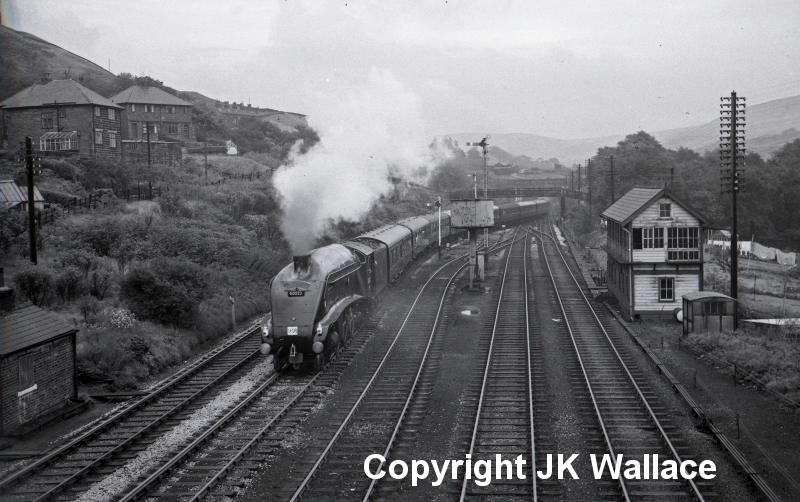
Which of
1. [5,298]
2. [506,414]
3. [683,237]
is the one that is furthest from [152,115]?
[506,414]

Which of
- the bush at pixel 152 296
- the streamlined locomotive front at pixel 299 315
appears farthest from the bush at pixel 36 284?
the streamlined locomotive front at pixel 299 315

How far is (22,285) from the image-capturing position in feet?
69.6

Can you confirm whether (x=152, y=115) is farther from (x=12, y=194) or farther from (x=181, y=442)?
(x=181, y=442)

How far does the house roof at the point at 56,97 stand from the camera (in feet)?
160

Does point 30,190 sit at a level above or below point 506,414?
above

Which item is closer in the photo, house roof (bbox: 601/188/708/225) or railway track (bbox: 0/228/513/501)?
railway track (bbox: 0/228/513/501)

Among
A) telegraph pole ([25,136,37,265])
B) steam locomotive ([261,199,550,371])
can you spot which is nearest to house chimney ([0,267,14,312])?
telegraph pole ([25,136,37,265])

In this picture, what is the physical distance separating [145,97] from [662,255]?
2180 inches

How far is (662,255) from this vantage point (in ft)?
91.7

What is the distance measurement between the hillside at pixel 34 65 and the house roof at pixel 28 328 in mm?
49009

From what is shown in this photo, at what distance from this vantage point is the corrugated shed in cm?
2787

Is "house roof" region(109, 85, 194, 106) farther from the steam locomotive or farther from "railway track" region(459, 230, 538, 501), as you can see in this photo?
"railway track" region(459, 230, 538, 501)

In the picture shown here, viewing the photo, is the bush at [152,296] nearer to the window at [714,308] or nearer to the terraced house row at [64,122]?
the window at [714,308]

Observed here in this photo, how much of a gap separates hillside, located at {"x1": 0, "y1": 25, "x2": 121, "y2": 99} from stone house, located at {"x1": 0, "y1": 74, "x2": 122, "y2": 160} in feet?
28.3
